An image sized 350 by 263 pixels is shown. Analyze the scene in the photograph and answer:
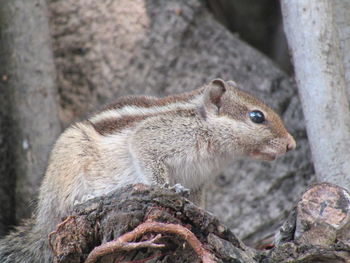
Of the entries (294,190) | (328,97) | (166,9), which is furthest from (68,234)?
(166,9)

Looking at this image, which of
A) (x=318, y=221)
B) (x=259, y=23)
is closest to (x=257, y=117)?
(x=318, y=221)

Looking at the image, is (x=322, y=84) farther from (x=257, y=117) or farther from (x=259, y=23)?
(x=259, y=23)

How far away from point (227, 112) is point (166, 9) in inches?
77.2

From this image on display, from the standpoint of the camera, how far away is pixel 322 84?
510 centimetres

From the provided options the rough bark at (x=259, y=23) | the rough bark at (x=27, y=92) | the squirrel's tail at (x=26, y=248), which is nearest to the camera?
the squirrel's tail at (x=26, y=248)

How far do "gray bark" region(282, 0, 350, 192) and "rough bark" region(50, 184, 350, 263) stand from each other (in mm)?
1155

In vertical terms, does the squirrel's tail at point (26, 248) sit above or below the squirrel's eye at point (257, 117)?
below

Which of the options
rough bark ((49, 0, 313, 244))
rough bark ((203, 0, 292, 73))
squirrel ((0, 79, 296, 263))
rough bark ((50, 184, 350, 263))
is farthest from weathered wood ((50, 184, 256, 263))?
rough bark ((203, 0, 292, 73))

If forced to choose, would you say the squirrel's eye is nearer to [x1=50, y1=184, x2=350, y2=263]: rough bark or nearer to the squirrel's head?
the squirrel's head

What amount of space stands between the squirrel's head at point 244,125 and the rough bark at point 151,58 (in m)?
1.41

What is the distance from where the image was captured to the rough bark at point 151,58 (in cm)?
660

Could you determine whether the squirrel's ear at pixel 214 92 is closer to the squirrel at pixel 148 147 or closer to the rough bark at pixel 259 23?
the squirrel at pixel 148 147

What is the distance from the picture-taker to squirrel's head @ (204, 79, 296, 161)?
5.01 meters

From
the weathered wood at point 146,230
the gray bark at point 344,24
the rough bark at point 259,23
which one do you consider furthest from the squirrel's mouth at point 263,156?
the rough bark at point 259,23
